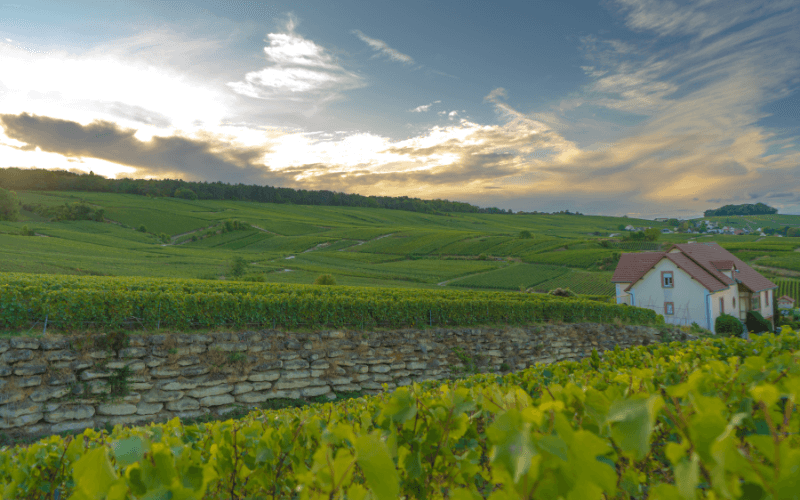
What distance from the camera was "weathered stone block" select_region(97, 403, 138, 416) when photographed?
10.1 meters

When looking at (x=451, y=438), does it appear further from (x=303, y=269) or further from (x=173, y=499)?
(x=303, y=269)

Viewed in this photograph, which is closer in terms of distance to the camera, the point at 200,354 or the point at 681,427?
the point at 681,427

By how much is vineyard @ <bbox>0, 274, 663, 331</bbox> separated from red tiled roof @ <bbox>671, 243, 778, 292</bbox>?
2216 centimetres

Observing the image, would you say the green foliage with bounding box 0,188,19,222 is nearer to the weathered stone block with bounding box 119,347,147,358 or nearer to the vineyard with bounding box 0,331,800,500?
the weathered stone block with bounding box 119,347,147,358

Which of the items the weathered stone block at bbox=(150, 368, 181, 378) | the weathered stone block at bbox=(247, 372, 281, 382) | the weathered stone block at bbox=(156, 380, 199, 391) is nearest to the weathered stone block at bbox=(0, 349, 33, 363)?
the weathered stone block at bbox=(150, 368, 181, 378)

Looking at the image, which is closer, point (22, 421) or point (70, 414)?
point (22, 421)

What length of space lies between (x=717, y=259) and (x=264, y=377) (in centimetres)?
3963

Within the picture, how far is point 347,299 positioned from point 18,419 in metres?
9.32

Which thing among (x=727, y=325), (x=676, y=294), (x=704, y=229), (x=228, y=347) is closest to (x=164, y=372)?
(x=228, y=347)

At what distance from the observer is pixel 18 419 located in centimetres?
920

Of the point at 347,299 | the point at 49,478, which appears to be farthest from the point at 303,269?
the point at 49,478

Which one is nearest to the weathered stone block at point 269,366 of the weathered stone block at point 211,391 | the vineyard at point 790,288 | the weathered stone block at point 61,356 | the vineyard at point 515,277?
the weathered stone block at point 211,391

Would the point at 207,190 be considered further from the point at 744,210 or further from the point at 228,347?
the point at 744,210

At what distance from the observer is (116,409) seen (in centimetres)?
1027
